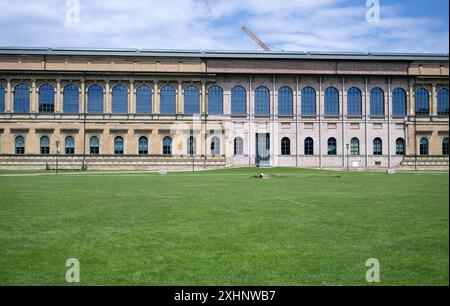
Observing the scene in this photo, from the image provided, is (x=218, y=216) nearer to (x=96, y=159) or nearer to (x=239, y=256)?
(x=239, y=256)

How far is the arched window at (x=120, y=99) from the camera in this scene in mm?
64000

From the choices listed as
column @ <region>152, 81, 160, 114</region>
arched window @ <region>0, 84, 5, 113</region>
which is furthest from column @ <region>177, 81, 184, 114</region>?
arched window @ <region>0, 84, 5, 113</region>

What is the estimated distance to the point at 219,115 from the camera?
212ft

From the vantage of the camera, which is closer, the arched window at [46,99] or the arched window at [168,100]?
the arched window at [46,99]

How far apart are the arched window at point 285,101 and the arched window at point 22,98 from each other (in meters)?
38.1

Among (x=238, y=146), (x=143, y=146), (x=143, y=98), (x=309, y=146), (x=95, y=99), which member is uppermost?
(x=143, y=98)

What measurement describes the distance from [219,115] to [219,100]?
2.34 metres

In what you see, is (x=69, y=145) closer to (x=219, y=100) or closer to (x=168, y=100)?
(x=168, y=100)

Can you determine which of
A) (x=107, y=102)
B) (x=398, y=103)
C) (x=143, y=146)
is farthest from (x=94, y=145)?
(x=398, y=103)

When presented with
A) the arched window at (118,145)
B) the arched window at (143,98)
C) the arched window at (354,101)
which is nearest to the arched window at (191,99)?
the arched window at (143,98)

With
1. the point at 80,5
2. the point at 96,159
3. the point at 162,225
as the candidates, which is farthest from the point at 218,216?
the point at 96,159

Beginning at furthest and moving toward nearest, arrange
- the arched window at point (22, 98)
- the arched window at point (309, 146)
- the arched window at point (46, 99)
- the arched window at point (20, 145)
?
the arched window at point (309, 146) < the arched window at point (46, 99) < the arched window at point (22, 98) < the arched window at point (20, 145)

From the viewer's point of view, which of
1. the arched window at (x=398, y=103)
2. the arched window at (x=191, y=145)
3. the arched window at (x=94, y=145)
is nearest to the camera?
the arched window at (x=94, y=145)

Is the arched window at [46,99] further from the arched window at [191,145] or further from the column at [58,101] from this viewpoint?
the arched window at [191,145]
